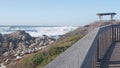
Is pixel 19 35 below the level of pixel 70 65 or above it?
below

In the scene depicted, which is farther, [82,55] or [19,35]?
[19,35]

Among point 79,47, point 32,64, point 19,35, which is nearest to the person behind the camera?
point 79,47

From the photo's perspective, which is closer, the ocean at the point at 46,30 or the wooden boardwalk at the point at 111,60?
the wooden boardwalk at the point at 111,60

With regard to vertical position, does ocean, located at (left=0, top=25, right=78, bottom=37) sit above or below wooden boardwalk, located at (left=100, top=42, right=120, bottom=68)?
below

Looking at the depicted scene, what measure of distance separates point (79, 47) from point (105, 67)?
386 cm

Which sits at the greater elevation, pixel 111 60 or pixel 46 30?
pixel 111 60

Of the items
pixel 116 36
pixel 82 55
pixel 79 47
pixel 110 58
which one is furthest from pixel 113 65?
pixel 116 36

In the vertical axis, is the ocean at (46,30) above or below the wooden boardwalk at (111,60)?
below

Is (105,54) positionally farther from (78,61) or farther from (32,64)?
(78,61)

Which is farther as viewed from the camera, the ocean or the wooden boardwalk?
the ocean

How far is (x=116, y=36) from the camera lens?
16.5 metres

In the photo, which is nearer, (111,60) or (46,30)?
(111,60)

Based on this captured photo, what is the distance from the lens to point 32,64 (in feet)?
49.6

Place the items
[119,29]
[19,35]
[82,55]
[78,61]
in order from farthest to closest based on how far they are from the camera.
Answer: [19,35] → [119,29] → [82,55] → [78,61]
